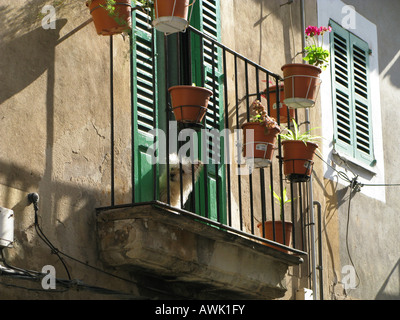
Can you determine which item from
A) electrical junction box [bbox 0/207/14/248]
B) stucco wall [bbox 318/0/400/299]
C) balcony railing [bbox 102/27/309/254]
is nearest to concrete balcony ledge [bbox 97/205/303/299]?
balcony railing [bbox 102/27/309/254]

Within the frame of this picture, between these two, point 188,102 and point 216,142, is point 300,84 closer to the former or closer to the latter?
point 216,142

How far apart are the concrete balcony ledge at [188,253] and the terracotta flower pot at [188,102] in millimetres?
766

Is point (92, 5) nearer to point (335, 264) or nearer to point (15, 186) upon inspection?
point (15, 186)

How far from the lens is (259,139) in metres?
7.68

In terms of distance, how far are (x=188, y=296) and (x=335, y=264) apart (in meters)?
2.36

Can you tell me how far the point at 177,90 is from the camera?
7.11 metres

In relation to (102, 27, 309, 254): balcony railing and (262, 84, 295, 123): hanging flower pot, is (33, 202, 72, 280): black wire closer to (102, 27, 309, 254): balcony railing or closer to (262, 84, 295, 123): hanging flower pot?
(102, 27, 309, 254): balcony railing

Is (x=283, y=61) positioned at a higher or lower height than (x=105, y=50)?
higher

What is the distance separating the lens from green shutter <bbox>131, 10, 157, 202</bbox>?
23.8 ft

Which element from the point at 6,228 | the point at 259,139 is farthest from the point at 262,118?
the point at 6,228

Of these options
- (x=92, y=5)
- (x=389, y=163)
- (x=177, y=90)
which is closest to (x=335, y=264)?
(x=389, y=163)

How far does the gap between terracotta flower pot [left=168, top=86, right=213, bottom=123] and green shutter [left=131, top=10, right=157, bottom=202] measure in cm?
16

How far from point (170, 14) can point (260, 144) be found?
141cm
